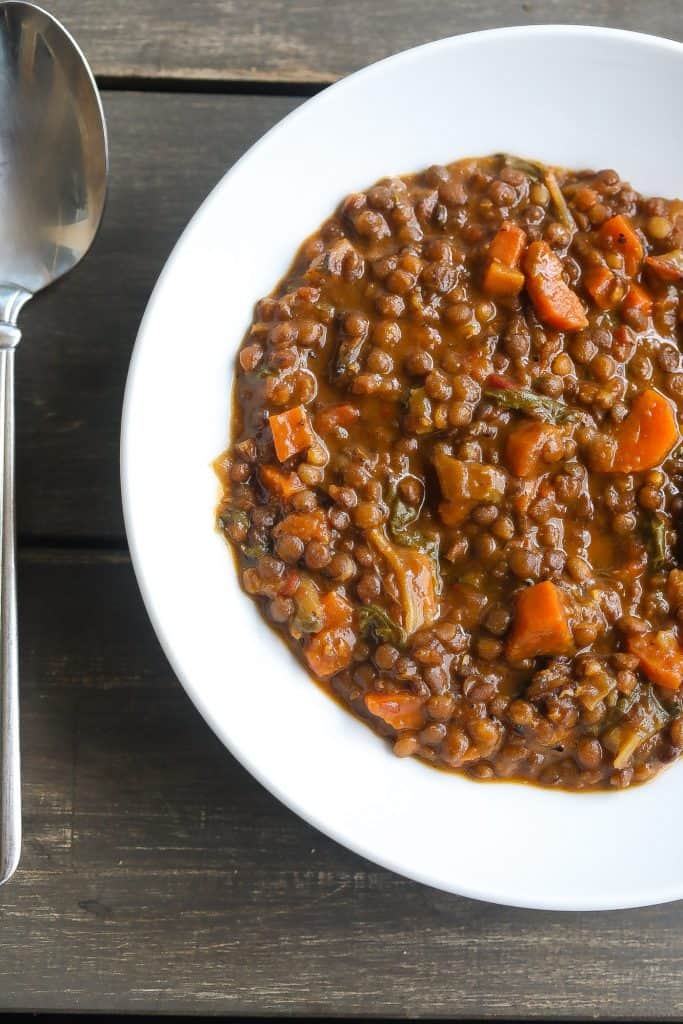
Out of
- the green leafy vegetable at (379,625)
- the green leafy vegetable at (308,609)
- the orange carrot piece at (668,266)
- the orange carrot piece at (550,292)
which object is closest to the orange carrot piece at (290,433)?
the green leafy vegetable at (308,609)

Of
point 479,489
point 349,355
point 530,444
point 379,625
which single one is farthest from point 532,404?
point 379,625

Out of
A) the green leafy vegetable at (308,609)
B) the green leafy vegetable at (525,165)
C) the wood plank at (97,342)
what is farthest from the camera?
the wood plank at (97,342)

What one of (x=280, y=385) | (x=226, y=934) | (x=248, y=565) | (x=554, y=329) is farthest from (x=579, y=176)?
(x=226, y=934)

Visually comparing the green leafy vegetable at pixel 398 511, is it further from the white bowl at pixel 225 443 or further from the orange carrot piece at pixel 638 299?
the orange carrot piece at pixel 638 299

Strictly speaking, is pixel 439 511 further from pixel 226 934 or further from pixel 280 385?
pixel 226 934

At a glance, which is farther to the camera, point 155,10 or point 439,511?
point 155,10

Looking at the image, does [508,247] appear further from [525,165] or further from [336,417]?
[336,417]
